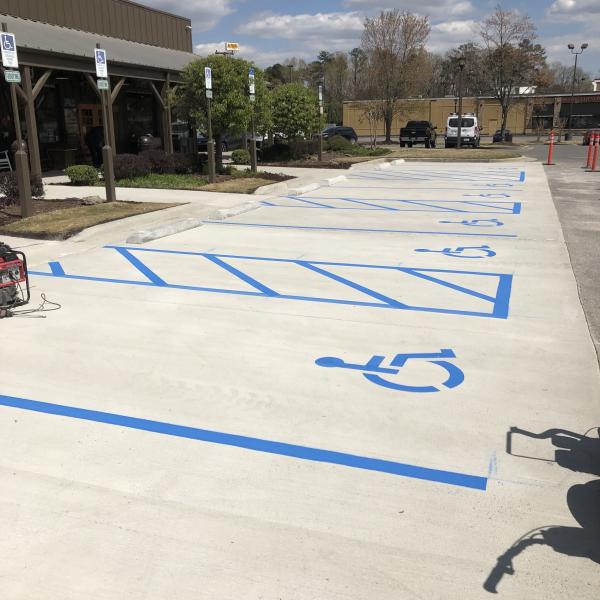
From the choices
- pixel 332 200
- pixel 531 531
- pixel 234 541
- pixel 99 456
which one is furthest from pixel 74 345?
pixel 332 200

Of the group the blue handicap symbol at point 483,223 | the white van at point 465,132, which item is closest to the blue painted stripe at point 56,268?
the blue handicap symbol at point 483,223

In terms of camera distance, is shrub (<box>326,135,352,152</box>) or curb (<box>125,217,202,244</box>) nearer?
curb (<box>125,217,202,244</box>)

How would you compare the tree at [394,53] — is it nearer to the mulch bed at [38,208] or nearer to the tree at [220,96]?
the tree at [220,96]

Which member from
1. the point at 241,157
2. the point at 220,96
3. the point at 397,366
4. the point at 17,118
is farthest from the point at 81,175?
the point at 397,366

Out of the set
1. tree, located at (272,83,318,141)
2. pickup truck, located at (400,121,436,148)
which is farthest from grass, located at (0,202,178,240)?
pickup truck, located at (400,121,436,148)

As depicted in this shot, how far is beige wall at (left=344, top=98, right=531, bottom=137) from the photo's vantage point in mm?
67375

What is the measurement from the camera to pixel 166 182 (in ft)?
60.6

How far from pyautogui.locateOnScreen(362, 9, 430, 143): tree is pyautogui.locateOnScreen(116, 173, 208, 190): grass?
31290 millimetres

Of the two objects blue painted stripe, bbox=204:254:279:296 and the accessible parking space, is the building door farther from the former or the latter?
the accessible parking space

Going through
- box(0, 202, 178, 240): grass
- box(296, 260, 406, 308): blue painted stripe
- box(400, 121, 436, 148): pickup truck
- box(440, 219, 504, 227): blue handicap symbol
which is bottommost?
box(296, 260, 406, 308): blue painted stripe

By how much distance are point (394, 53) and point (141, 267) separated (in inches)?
1702

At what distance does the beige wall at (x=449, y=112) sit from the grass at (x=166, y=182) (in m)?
49.4

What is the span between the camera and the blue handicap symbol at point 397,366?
4918 millimetres

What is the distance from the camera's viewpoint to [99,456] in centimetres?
391
